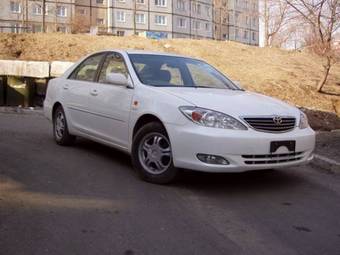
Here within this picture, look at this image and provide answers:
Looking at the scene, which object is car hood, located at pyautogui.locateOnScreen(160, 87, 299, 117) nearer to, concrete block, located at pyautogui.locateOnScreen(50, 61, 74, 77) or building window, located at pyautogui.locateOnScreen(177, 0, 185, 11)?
concrete block, located at pyautogui.locateOnScreen(50, 61, 74, 77)

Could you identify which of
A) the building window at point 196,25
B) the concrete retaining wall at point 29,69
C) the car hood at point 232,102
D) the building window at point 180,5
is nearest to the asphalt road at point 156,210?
the car hood at point 232,102

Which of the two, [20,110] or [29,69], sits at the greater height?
[29,69]

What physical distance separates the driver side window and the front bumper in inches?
61.1

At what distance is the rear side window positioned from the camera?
714 centimetres

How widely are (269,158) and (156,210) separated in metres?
1.40

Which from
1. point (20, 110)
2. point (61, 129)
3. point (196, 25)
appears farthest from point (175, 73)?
point (196, 25)

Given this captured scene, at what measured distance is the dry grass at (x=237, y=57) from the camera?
58.4ft

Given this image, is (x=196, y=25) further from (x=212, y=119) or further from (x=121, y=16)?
(x=212, y=119)

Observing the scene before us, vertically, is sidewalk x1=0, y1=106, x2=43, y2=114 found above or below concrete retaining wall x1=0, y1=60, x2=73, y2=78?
below

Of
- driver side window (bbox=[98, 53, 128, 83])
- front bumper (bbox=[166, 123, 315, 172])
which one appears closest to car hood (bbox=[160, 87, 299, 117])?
front bumper (bbox=[166, 123, 315, 172])

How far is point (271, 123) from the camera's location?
5320mm

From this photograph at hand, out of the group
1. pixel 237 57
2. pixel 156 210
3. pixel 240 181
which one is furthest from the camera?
pixel 237 57

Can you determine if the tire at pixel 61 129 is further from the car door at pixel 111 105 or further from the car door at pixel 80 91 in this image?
the car door at pixel 111 105

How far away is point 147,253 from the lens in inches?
146
